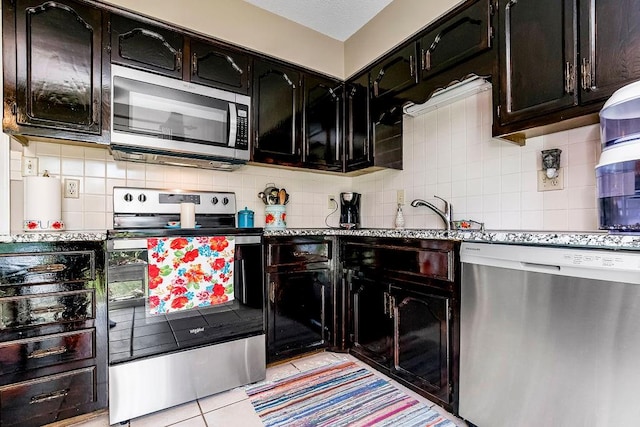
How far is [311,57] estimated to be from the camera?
2.50 metres

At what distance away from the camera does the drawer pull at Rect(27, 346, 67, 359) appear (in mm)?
1366

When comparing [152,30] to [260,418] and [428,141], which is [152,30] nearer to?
[428,141]

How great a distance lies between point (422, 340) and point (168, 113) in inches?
77.6

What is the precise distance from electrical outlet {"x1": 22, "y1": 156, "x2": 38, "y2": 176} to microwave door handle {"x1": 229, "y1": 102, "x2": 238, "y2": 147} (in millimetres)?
1097

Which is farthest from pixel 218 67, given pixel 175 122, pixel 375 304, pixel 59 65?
pixel 375 304

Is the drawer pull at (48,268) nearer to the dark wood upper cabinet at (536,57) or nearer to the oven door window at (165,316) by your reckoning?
the oven door window at (165,316)

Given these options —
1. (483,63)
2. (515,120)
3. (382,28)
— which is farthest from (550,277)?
(382,28)

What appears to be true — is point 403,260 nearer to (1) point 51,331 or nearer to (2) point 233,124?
(2) point 233,124

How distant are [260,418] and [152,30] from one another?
2262mm

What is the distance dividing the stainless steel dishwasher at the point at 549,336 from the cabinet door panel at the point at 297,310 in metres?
0.98

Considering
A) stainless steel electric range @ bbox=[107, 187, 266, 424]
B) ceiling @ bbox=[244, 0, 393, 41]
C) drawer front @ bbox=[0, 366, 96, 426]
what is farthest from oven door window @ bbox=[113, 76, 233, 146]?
drawer front @ bbox=[0, 366, 96, 426]

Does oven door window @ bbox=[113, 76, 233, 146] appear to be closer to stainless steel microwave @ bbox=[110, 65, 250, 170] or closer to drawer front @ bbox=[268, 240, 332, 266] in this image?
stainless steel microwave @ bbox=[110, 65, 250, 170]

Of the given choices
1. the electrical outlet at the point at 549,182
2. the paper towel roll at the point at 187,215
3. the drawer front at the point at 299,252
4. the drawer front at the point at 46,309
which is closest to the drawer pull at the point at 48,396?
the drawer front at the point at 46,309

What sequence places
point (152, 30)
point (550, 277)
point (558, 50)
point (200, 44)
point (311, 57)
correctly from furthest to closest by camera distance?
point (311, 57)
point (200, 44)
point (152, 30)
point (558, 50)
point (550, 277)
